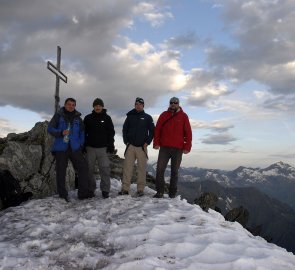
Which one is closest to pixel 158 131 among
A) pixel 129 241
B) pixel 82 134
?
pixel 82 134

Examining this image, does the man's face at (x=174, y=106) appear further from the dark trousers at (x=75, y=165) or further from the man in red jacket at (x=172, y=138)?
the dark trousers at (x=75, y=165)

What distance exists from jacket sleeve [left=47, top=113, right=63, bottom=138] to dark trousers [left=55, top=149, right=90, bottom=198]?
810 mm

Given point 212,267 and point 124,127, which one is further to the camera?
point 124,127

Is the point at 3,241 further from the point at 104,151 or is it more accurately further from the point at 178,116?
the point at 178,116

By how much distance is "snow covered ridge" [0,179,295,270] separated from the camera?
7.68 m

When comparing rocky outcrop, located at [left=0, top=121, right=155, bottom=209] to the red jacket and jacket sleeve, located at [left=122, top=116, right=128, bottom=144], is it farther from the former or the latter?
the red jacket

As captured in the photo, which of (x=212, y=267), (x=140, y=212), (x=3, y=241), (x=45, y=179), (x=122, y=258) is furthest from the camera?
(x=45, y=179)

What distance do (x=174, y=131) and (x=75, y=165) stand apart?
13.4 feet

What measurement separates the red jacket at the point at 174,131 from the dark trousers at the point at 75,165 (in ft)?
9.80

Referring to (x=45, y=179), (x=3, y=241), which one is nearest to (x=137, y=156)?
(x=45, y=179)

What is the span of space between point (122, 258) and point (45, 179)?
31.2 ft

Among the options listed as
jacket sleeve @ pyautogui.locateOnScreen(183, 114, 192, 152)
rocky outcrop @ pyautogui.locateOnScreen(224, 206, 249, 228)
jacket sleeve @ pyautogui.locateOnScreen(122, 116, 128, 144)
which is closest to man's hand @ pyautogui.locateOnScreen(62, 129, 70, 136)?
jacket sleeve @ pyautogui.locateOnScreen(122, 116, 128, 144)

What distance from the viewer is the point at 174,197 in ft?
48.1

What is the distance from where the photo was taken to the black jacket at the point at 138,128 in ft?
48.2
